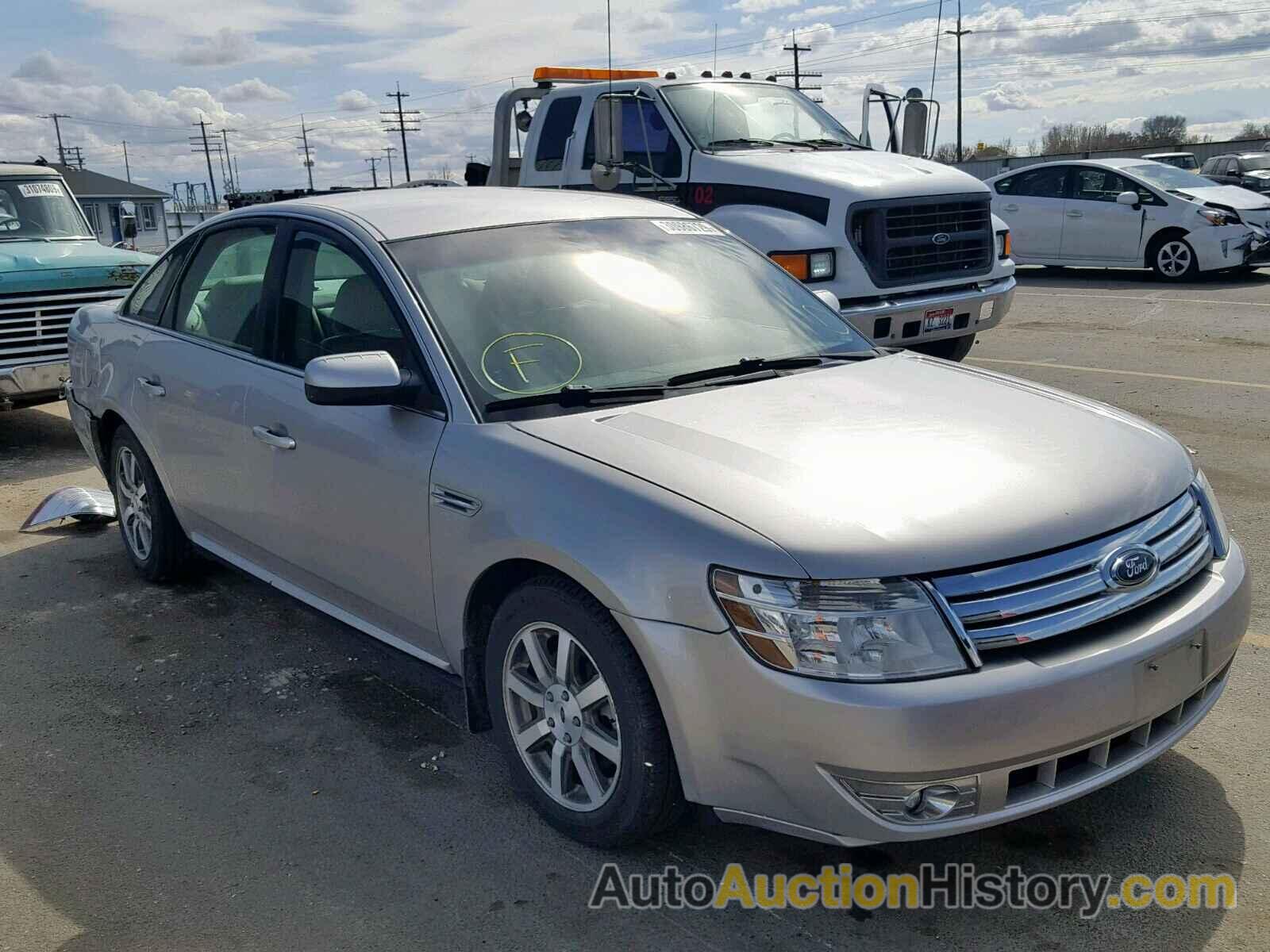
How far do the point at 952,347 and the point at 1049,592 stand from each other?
709 centimetres

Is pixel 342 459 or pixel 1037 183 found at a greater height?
pixel 1037 183

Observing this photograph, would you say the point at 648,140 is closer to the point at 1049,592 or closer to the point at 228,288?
the point at 228,288

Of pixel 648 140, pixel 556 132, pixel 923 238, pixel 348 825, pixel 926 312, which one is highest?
pixel 556 132

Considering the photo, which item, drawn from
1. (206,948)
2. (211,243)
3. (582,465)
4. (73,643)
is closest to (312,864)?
(206,948)

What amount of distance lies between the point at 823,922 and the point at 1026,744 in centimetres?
68

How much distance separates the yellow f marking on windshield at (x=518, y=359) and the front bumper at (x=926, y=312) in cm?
436

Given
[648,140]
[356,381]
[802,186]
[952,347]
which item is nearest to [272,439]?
[356,381]

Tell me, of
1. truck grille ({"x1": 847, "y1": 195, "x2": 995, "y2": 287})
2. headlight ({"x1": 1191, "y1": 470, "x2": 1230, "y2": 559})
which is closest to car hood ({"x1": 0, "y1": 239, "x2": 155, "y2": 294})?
truck grille ({"x1": 847, "y1": 195, "x2": 995, "y2": 287})

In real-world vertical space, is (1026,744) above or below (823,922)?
above

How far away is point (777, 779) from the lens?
2.64 m

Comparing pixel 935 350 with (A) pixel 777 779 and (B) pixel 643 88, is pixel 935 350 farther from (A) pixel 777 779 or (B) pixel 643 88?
(A) pixel 777 779

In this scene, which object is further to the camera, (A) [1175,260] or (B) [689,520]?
(A) [1175,260]

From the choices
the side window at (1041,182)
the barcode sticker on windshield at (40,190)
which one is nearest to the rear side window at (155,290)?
the barcode sticker on windshield at (40,190)

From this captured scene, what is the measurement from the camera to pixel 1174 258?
14.7 meters
